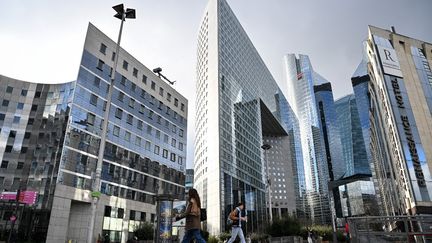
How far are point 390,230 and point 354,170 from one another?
510 ft

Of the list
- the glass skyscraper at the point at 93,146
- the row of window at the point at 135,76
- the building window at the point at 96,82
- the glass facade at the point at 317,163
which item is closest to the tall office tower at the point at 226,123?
the glass skyscraper at the point at 93,146

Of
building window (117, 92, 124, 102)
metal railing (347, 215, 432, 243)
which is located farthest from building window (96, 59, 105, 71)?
metal railing (347, 215, 432, 243)

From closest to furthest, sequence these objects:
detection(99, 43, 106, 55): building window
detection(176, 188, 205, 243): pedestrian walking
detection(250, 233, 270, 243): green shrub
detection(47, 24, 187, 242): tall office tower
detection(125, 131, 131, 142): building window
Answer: detection(176, 188, 205, 243): pedestrian walking → detection(250, 233, 270, 243): green shrub → detection(47, 24, 187, 242): tall office tower → detection(99, 43, 106, 55): building window → detection(125, 131, 131, 142): building window

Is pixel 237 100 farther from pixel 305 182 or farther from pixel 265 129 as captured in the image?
pixel 305 182

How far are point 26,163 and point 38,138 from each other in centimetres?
518

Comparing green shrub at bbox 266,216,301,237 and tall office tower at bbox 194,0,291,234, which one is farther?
tall office tower at bbox 194,0,291,234

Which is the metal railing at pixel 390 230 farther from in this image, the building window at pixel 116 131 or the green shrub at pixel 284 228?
the building window at pixel 116 131

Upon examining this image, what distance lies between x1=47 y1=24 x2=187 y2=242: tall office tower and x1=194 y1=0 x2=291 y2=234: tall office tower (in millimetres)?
11237

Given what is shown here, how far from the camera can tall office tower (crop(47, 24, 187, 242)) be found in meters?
38.4

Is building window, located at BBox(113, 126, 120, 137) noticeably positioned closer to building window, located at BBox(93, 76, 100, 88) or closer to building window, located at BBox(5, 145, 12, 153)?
building window, located at BBox(93, 76, 100, 88)

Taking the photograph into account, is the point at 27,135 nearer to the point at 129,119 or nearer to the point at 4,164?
the point at 4,164

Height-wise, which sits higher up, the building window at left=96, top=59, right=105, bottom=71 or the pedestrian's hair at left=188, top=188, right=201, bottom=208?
the building window at left=96, top=59, right=105, bottom=71

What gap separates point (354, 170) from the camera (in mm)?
148000

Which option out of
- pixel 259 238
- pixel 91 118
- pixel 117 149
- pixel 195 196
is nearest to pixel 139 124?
pixel 117 149
